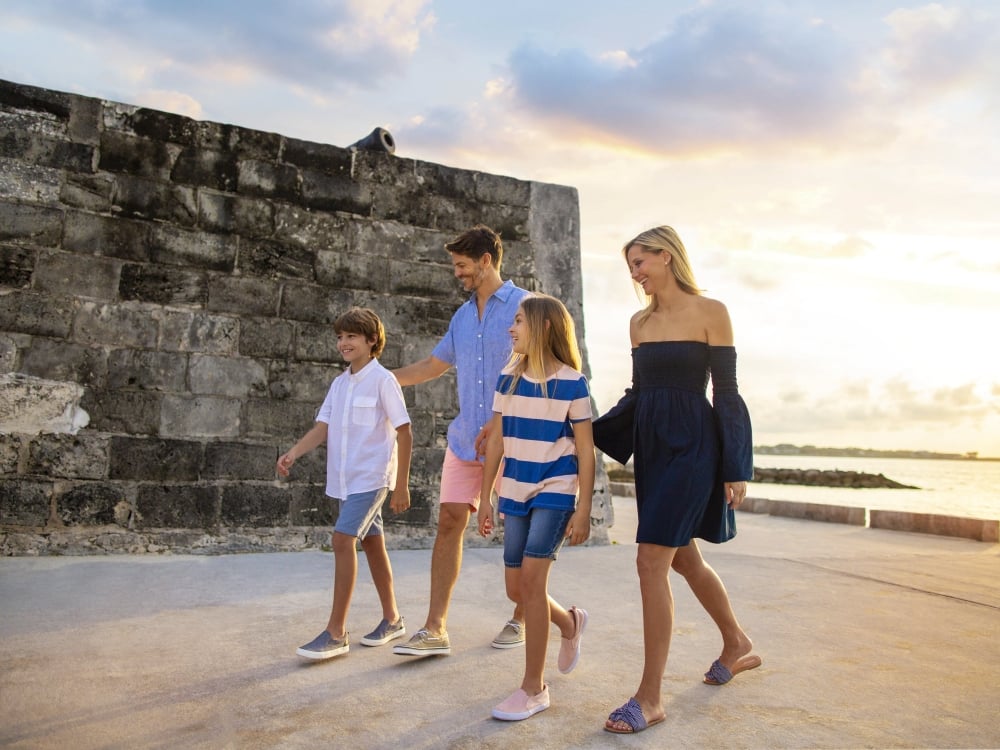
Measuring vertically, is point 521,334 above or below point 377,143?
below

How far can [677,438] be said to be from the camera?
2.95 metres

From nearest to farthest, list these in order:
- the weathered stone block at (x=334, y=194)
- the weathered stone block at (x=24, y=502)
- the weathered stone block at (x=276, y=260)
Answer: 1. the weathered stone block at (x=24, y=502)
2. the weathered stone block at (x=276, y=260)
3. the weathered stone block at (x=334, y=194)

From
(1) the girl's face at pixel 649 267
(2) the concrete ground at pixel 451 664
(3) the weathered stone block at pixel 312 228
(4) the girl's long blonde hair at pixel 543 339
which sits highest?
(3) the weathered stone block at pixel 312 228

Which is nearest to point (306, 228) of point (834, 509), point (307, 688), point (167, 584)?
point (167, 584)

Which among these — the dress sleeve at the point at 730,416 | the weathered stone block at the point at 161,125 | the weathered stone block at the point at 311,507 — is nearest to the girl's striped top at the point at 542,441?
the dress sleeve at the point at 730,416

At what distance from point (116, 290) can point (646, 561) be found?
4120 mm

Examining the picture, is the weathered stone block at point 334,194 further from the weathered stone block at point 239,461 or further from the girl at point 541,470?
the girl at point 541,470

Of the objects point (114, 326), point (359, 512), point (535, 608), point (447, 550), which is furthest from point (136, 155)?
point (535, 608)

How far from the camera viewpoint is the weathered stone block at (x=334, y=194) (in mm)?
6195

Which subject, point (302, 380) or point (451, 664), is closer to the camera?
point (451, 664)

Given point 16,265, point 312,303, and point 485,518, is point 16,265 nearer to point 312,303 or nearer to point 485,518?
point 312,303

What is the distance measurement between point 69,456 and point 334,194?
246 cm

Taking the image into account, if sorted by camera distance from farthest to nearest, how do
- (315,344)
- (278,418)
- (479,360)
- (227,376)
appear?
1. (315,344)
2. (278,418)
3. (227,376)
4. (479,360)

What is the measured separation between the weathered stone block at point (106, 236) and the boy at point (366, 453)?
2617mm
